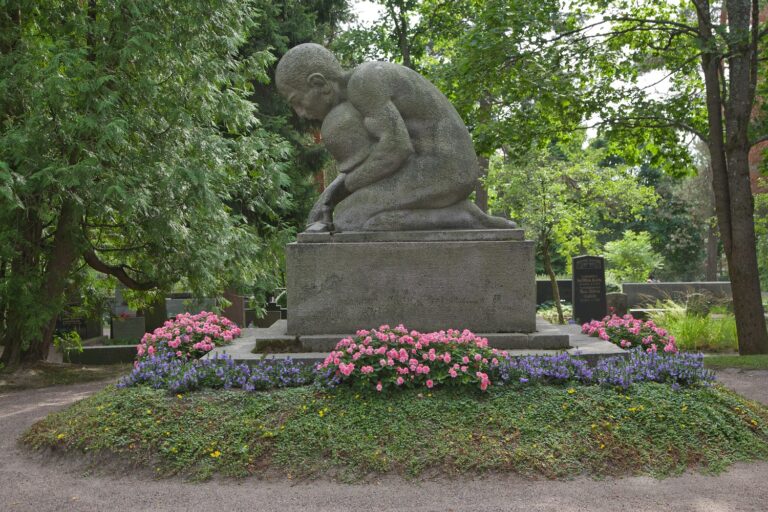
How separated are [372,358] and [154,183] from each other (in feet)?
20.9

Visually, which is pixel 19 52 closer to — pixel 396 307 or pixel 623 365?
pixel 396 307

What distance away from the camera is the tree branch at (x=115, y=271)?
11109mm

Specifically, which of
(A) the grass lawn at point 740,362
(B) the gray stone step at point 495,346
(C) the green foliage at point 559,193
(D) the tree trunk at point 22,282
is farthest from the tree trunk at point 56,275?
(C) the green foliage at point 559,193

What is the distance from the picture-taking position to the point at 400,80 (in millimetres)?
6348

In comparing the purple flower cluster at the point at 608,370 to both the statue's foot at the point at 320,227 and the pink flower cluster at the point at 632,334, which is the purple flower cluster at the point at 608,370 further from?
the statue's foot at the point at 320,227

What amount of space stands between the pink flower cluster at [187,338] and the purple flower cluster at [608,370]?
10.4 ft

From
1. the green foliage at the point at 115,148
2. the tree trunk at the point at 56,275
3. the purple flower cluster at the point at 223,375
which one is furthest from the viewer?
the tree trunk at the point at 56,275

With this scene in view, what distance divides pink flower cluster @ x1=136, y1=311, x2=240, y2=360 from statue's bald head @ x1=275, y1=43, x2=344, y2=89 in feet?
8.81

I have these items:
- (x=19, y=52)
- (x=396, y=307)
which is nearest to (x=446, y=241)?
(x=396, y=307)

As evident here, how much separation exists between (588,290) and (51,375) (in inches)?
492

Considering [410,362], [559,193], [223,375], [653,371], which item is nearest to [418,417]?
[410,362]

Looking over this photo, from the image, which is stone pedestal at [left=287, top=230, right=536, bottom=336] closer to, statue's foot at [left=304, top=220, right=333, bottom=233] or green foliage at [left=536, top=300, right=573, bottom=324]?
statue's foot at [left=304, top=220, right=333, bottom=233]

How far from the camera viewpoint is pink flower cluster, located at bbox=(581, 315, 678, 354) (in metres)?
6.62

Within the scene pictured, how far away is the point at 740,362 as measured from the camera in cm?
1029
